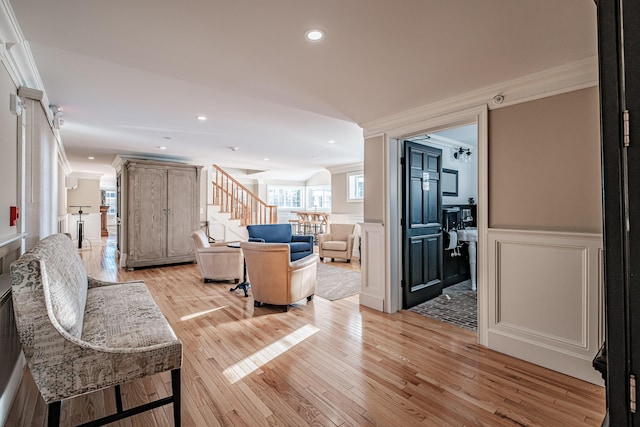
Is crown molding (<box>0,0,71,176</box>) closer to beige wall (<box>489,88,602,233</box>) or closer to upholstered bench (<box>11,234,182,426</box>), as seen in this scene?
upholstered bench (<box>11,234,182,426</box>)

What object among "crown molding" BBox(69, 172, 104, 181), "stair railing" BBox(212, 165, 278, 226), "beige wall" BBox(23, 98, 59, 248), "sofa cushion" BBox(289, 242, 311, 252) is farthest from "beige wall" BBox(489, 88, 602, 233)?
"crown molding" BBox(69, 172, 104, 181)

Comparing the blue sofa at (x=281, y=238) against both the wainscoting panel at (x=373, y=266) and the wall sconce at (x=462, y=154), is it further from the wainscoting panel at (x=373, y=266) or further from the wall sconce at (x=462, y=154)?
the wall sconce at (x=462, y=154)

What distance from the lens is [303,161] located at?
24.0ft

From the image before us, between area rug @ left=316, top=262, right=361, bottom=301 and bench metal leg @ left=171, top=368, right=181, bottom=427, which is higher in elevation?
bench metal leg @ left=171, top=368, right=181, bottom=427

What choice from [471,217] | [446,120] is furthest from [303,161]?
[446,120]

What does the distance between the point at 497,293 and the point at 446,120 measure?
1693mm

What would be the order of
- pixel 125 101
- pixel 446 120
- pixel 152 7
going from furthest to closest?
pixel 125 101
pixel 446 120
pixel 152 7

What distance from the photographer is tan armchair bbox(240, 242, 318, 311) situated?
11.2ft

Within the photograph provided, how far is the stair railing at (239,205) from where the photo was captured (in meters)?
7.24

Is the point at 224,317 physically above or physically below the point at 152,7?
below

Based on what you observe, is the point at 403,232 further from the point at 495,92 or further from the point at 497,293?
the point at 495,92

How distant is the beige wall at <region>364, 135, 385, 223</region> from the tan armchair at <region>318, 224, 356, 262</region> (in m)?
2.96

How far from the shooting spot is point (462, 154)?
494 centimetres

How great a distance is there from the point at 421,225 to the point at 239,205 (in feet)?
16.3
